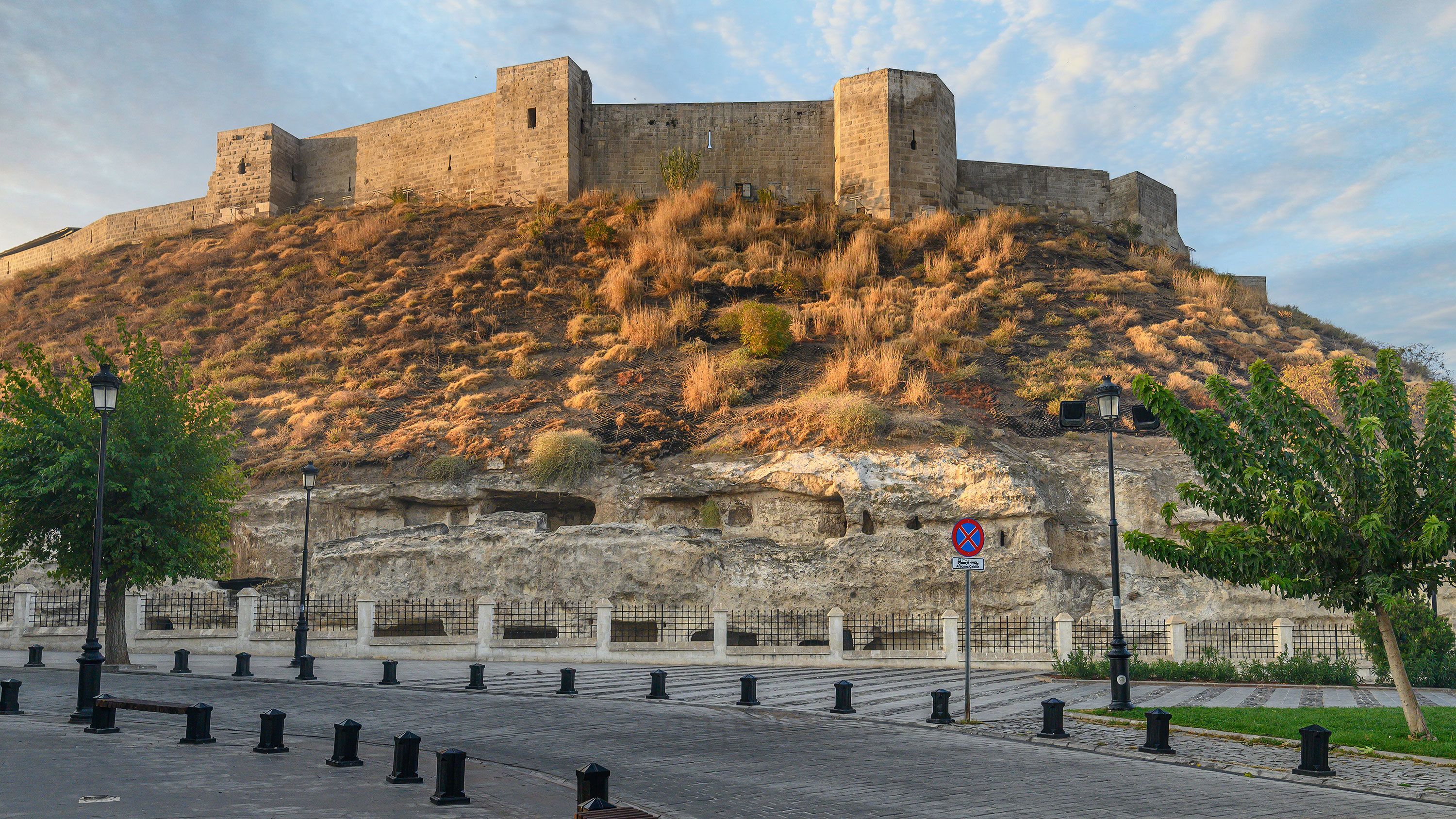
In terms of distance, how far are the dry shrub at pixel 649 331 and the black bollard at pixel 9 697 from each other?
75.4ft

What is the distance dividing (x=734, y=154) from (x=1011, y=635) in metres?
27.9

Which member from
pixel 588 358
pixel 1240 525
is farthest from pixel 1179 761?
pixel 588 358

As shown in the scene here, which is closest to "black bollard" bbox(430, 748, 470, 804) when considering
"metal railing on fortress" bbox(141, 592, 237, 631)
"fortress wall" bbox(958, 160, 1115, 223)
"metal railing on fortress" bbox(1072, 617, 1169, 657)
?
"metal railing on fortress" bbox(1072, 617, 1169, 657)

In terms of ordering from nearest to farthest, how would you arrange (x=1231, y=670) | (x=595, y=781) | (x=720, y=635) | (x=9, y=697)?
1. (x=595, y=781)
2. (x=9, y=697)
3. (x=1231, y=670)
4. (x=720, y=635)

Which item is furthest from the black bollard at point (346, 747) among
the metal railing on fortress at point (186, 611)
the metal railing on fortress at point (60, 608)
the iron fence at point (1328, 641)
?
the metal railing on fortress at point (60, 608)

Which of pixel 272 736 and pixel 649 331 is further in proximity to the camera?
pixel 649 331

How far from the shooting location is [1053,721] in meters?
11.2

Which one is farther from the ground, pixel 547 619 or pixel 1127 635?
pixel 547 619

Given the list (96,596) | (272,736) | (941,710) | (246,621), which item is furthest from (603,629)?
(272,736)

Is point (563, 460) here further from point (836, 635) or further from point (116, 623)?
point (116, 623)

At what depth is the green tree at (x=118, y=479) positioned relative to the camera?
1808 centimetres

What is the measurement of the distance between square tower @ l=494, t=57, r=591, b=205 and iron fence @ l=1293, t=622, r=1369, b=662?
32.8 meters

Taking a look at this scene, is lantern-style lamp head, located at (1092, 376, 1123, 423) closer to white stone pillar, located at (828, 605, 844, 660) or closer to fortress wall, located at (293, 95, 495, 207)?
white stone pillar, located at (828, 605, 844, 660)

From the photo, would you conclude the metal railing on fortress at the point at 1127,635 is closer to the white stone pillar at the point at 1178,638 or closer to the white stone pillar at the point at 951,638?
the white stone pillar at the point at 1178,638
